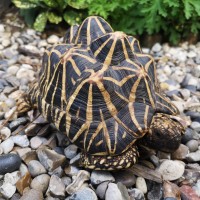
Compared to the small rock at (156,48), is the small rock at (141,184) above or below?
below

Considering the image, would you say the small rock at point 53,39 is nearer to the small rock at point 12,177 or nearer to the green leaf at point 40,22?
the green leaf at point 40,22

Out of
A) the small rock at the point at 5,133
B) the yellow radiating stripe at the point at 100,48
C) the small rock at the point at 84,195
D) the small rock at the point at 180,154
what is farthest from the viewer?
the small rock at the point at 5,133

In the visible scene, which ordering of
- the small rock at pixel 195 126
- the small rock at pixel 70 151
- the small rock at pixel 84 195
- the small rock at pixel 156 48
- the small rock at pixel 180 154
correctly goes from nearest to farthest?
the small rock at pixel 84 195
the small rock at pixel 70 151
the small rock at pixel 180 154
the small rock at pixel 195 126
the small rock at pixel 156 48

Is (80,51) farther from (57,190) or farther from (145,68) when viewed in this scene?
(57,190)

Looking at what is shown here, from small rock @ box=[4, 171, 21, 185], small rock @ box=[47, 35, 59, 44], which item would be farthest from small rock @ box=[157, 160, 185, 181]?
small rock @ box=[47, 35, 59, 44]

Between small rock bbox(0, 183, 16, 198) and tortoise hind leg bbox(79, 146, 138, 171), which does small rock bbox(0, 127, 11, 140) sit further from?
tortoise hind leg bbox(79, 146, 138, 171)

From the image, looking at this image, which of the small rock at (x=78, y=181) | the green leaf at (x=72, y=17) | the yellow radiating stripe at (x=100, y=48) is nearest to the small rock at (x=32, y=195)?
the small rock at (x=78, y=181)

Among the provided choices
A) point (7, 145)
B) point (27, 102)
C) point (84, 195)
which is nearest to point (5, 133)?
point (7, 145)
